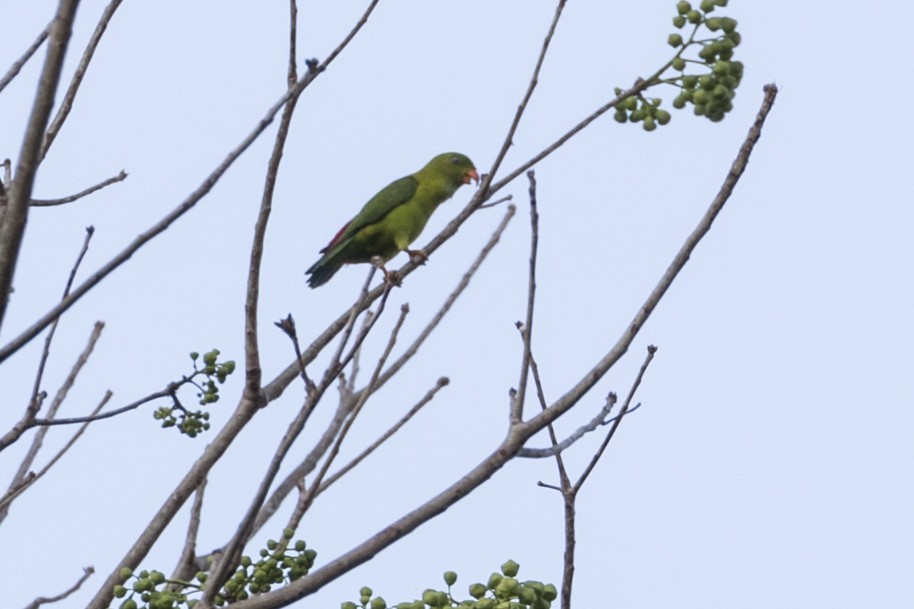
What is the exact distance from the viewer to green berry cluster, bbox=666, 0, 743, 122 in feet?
11.8

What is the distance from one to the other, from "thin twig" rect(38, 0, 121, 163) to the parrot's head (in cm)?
422

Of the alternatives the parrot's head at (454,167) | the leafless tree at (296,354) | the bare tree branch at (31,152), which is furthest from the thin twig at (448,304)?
the parrot's head at (454,167)

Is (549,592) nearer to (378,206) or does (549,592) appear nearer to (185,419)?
(185,419)

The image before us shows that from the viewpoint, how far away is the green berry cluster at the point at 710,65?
361 cm

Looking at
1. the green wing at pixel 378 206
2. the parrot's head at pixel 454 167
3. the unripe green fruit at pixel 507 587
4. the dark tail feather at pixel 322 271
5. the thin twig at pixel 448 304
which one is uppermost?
the parrot's head at pixel 454 167

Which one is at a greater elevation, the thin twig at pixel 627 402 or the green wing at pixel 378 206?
the green wing at pixel 378 206

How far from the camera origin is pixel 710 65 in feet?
12.0

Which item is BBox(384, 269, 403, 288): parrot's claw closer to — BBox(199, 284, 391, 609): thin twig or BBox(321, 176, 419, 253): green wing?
BBox(199, 284, 391, 609): thin twig

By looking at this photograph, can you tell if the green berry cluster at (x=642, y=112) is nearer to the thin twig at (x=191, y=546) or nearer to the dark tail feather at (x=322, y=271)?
the thin twig at (x=191, y=546)

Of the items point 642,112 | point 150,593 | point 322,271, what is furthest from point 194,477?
point 322,271

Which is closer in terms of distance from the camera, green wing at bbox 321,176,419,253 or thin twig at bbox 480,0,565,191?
thin twig at bbox 480,0,565,191

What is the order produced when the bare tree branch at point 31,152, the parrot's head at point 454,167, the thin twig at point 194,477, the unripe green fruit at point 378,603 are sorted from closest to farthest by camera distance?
the bare tree branch at point 31,152 → the unripe green fruit at point 378,603 → the thin twig at point 194,477 → the parrot's head at point 454,167

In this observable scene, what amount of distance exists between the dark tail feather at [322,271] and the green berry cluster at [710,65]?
358 centimetres

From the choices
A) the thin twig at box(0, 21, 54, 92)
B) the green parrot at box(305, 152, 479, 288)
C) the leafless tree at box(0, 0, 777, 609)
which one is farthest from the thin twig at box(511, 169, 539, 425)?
the green parrot at box(305, 152, 479, 288)
